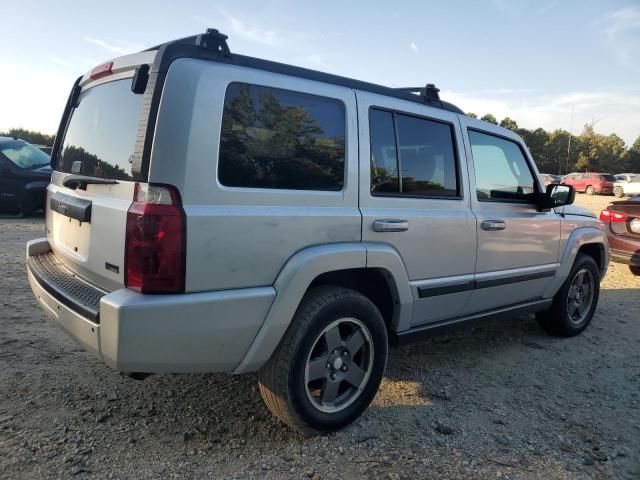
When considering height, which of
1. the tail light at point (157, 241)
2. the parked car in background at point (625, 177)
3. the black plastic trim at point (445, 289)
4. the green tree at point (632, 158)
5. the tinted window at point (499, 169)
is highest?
the green tree at point (632, 158)

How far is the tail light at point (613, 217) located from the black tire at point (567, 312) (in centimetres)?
306

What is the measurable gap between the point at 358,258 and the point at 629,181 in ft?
114

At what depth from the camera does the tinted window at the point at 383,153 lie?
3.07 m

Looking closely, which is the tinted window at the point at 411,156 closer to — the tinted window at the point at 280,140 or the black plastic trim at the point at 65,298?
the tinted window at the point at 280,140

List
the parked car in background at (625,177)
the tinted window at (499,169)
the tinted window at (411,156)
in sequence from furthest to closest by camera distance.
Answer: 1. the parked car in background at (625,177)
2. the tinted window at (499,169)
3. the tinted window at (411,156)

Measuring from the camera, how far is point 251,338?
2.48 meters

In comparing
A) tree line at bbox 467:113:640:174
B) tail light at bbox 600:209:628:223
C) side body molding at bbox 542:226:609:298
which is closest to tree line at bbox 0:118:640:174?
tree line at bbox 467:113:640:174

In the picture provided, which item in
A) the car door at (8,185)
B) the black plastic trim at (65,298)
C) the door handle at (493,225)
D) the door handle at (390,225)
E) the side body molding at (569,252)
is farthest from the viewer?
the car door at (8,185)

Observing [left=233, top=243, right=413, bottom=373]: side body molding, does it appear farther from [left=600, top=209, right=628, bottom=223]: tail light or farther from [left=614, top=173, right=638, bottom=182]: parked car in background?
[left=614, top=173, right=638, bottom=182]: parked car in background

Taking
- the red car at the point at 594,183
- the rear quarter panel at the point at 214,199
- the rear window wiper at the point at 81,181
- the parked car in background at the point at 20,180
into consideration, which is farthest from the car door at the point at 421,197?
the red car at the point at 594,183

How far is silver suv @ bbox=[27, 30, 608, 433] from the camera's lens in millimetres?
2260

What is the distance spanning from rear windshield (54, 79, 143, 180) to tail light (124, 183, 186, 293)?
0.76ft

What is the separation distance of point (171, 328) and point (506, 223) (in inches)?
106

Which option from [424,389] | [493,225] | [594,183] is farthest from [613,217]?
[594,183]
